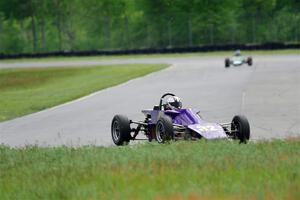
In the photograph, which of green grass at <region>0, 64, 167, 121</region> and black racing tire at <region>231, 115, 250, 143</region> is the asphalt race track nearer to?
green grass at <region>0, 64, 167, 121</region>

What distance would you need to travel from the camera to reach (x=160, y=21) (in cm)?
8506

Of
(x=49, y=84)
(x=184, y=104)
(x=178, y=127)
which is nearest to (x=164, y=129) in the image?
(x=178, y=127)

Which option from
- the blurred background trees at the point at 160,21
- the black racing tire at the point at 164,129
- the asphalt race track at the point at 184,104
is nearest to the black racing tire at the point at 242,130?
the black racing tire at the point at 164,129

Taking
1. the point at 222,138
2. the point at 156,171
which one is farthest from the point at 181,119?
the point at 156,171

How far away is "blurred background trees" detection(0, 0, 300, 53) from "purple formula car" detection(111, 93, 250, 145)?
54.2 meters

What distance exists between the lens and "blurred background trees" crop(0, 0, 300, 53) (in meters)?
80.6

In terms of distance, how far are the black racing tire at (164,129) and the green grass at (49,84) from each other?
9.59 m

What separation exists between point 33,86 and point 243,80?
1392 cm

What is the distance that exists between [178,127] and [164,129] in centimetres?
47

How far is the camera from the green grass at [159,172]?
769cm

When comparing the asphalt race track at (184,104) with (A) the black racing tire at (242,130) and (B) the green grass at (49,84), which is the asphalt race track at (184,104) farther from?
(A) the black racing tire at (242,130)

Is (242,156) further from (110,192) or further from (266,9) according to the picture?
(266,9)

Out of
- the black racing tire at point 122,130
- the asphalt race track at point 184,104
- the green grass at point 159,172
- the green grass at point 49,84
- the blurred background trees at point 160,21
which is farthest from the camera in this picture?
the blurred background trees at point 160,21

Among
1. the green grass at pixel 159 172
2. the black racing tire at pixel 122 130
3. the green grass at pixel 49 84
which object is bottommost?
the green grass at pixel 49 84
